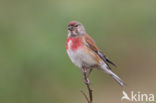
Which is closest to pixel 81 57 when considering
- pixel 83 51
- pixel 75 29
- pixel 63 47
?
pixel 83 51

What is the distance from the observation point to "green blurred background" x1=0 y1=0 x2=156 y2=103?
1159 centimetres

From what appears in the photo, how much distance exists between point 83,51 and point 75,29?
29 centimetres

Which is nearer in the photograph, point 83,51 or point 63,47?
point 83,51

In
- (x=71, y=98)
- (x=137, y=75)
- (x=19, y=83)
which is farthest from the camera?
(x=137, y=75)

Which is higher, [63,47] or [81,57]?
[63,47]

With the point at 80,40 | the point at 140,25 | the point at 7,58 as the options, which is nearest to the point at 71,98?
the point at 7,58

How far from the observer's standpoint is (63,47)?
12.1 metres

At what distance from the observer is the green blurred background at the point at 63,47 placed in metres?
11.6

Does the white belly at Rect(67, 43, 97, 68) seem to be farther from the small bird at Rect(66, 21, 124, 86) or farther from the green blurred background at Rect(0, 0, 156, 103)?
the green blurred background at Rect(0, 0, 156, 103)

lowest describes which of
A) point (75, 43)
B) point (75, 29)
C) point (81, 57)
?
point (81, 57)

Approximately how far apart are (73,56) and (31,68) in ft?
11.2

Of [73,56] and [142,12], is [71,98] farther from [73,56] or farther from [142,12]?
[73,56]

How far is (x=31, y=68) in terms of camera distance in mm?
11633

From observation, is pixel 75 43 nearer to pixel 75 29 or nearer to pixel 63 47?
pixel 75 29
